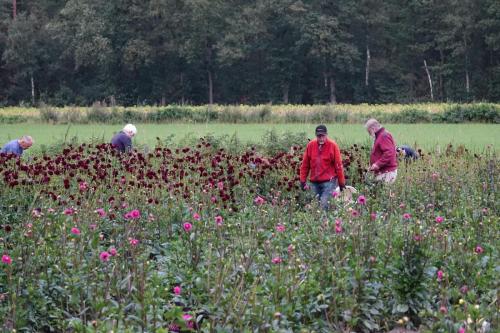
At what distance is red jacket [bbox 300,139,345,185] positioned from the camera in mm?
11695

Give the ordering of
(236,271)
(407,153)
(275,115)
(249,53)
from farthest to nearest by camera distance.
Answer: (249,53) → (275,115) → (407,153) → (236,271)

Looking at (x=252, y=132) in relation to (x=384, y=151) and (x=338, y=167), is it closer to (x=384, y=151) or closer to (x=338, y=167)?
(x=384, y=151)

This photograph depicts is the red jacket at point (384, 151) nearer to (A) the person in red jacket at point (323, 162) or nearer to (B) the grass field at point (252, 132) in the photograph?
(A) the person in red jacket at point (323, 162)

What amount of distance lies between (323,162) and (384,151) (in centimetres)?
127

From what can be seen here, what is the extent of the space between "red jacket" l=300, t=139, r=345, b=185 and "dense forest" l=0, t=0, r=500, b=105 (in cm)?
5039

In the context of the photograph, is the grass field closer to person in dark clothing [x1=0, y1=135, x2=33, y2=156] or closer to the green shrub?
the green shrub

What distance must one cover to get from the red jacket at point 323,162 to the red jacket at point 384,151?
90 cm

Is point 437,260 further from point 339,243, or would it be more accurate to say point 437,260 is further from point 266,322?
point 266,322

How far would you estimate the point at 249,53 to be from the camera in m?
65.4

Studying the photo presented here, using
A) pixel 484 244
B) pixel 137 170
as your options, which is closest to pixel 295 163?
pixel 137 170

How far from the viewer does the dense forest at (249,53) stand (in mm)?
62062

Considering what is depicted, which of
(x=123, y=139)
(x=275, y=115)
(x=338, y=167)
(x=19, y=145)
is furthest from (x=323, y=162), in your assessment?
(x=275, y=115)

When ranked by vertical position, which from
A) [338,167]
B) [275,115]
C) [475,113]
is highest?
[338,167]

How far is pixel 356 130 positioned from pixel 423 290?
2637cm
